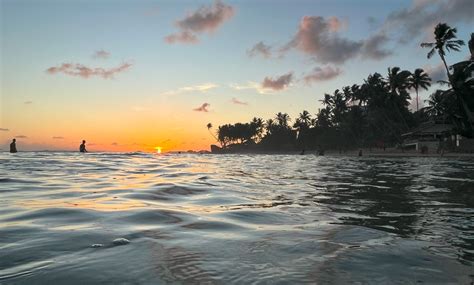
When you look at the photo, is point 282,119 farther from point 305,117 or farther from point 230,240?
point 230,240

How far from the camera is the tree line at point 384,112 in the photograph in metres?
46.5

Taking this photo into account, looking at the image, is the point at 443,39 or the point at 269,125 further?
the point at 269,125

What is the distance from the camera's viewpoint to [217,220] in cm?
534

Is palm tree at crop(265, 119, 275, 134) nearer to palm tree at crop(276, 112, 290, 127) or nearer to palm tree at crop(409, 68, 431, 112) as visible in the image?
palm tree at crop(276, 112, 290, 127)

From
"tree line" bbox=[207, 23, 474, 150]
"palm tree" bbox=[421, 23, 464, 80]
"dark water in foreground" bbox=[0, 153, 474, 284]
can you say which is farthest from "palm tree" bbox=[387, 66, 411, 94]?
"dark water in foreground" bbox=[0, 153, 474, 284]

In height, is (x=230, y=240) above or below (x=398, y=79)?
below

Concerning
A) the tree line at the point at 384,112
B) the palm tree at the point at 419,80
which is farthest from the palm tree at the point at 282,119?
the palm tree at the point at 419,80

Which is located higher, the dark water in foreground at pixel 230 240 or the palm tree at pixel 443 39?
the palm tree at pixel 443 39

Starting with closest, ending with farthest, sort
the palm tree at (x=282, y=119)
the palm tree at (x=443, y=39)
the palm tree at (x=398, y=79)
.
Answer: the palm tree at (x=443, y=39) < the palm tree at (x=398, y=79) < the palm tree at (x=282, y=119)

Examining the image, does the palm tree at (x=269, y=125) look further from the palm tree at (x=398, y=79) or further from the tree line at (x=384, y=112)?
the palm tree at (x=398, y=79)

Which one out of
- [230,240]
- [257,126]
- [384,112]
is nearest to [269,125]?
[257,126]

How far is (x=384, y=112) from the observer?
80.0 meters

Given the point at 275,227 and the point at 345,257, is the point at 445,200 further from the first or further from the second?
the point at 345,257

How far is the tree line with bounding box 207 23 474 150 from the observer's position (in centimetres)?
4650
